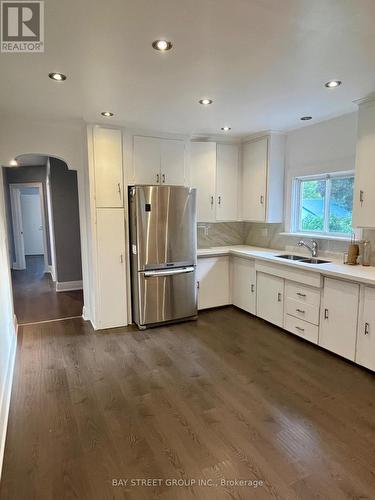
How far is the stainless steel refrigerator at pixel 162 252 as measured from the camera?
3672 mm

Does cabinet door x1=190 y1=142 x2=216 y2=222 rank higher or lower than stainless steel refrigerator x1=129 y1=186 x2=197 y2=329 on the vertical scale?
higher

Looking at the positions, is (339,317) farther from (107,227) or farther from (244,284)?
(107,227)

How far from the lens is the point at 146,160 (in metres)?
3.97

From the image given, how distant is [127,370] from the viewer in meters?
2.88

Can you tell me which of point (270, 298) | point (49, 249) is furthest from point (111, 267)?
point (49, 249)

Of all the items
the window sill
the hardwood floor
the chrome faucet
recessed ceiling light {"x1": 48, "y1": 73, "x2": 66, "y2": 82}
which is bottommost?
the hardwood floor

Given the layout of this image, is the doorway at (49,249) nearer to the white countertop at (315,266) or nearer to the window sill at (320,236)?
the white countertop at (315,266)

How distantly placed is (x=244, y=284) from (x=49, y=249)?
4892 millimetres

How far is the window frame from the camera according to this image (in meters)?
3.60

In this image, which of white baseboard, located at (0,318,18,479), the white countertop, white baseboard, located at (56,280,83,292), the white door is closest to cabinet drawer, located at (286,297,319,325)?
the white countertop

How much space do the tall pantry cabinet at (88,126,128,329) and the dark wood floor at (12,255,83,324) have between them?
35.1 inches

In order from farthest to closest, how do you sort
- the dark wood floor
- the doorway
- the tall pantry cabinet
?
the doorway → the dark wood floor → the tall pantry cabinet

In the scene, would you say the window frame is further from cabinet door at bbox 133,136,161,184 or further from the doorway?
the doorway

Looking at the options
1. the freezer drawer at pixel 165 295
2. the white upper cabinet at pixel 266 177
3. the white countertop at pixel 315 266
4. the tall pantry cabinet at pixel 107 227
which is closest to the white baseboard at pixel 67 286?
the tall pantry cabinet at pixel 107 227
